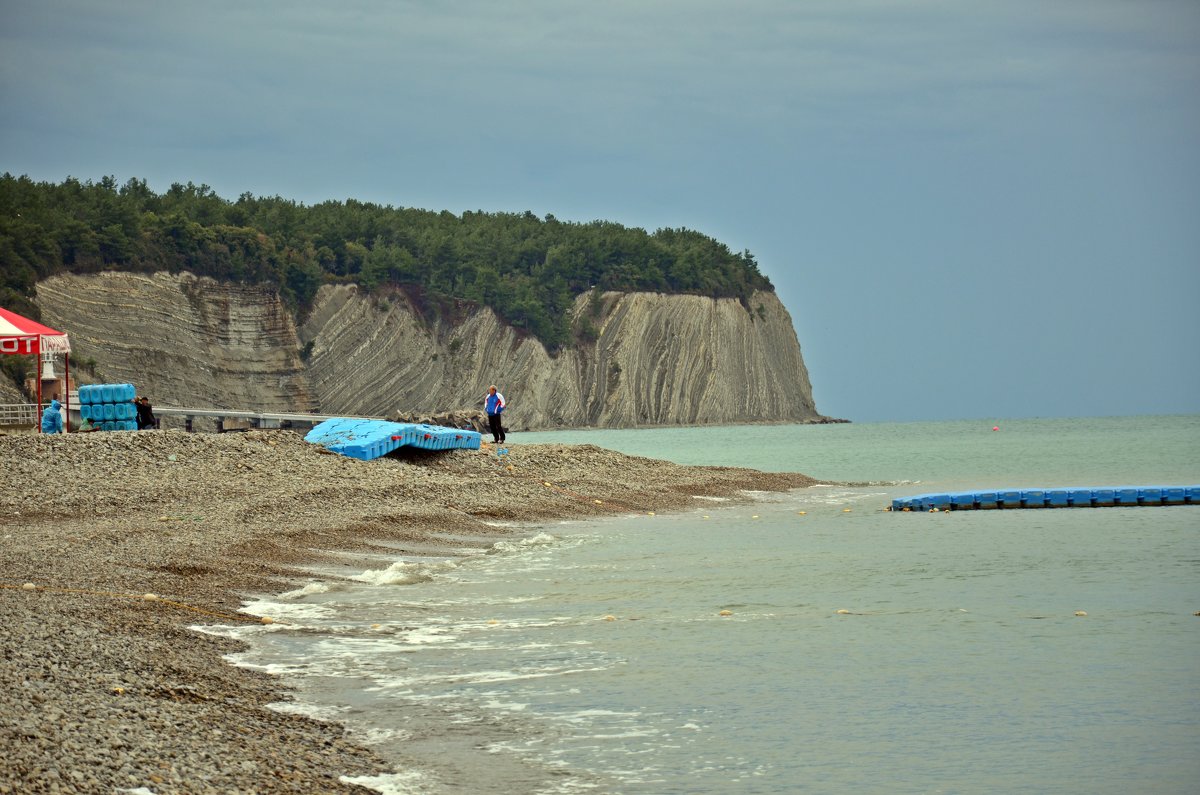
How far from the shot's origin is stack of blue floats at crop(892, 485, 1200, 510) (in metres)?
29.4

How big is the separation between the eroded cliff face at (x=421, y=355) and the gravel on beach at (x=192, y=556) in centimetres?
4813

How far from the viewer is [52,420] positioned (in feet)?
93.6

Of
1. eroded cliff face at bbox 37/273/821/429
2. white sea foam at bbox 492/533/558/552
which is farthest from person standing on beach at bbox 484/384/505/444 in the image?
eroded cliff face at bbox 37/273/821/429

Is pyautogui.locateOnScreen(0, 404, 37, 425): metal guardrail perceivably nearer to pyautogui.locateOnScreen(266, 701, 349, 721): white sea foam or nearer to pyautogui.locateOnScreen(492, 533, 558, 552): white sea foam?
pyautogui.locateOnScreen(492, 533, 558, 552): white sea foam

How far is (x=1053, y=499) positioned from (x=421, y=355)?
71.7m

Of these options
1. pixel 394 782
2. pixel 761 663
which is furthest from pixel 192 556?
pixel 394 782

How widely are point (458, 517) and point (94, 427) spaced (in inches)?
438

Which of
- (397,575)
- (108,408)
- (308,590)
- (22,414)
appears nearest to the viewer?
(308,590)

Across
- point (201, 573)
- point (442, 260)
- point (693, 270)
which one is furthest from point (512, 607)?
point (693, 270)

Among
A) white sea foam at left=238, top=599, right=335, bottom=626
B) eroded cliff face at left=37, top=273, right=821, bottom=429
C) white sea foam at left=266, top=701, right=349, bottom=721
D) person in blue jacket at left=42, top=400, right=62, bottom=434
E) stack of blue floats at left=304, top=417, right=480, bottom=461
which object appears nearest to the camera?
white sea foam at left=266, top=701, right=349, bottom=721

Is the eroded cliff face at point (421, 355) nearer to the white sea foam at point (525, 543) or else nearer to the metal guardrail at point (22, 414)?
the metal guardrail at point (22, 414)

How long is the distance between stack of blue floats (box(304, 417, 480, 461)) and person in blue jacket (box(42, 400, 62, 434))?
5.11 meters

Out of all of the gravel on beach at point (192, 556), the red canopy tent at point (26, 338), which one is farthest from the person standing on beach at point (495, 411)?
the red canopy tent at point (26, 338)

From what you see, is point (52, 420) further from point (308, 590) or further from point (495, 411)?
point (308, 590)
